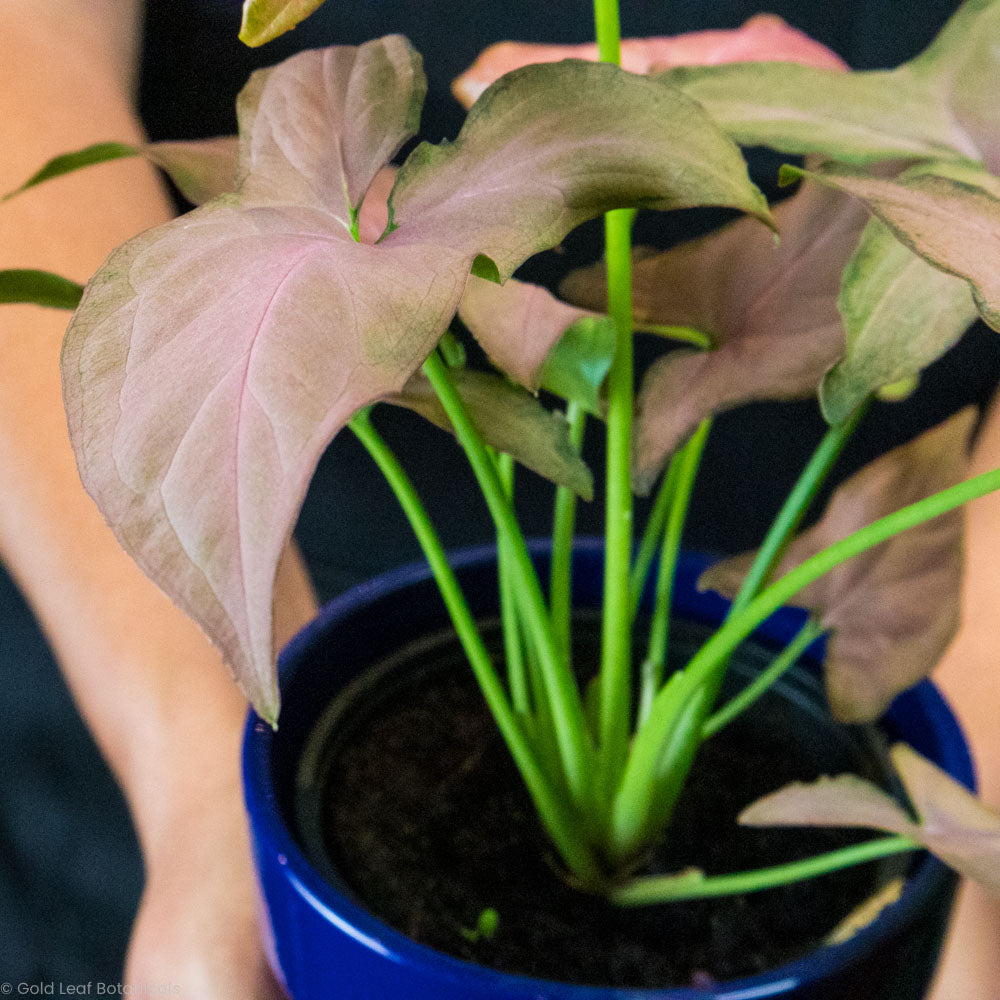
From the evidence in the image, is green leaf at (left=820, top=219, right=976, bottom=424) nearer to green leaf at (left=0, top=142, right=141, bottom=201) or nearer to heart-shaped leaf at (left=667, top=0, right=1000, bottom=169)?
heart-shaped leaf at (left=667, top=0, right=1000, bottom=169)

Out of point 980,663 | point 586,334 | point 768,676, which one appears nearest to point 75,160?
point 586,334

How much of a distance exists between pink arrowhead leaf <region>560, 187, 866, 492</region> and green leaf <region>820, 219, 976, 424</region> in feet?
0.13

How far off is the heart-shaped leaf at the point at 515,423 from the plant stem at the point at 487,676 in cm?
2

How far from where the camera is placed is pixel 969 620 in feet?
1.53

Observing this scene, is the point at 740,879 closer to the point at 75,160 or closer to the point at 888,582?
the point at 888,582

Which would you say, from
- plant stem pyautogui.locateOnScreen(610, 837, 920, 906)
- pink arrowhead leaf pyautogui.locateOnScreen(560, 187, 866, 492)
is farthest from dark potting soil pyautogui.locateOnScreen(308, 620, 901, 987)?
pink arrowhead leaf pyautogui.locateOnScreen(560, 187, 866, 492)

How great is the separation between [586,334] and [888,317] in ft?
0.21

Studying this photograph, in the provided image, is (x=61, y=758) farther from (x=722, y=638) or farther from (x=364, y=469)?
(x=722, y=638)

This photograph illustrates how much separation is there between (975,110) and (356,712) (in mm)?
265

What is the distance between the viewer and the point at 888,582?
29 centimetres

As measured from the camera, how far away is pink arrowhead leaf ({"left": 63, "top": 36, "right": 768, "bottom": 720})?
0.11m

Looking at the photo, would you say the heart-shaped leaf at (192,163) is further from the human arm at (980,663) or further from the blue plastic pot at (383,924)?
the human arm at (980,663)

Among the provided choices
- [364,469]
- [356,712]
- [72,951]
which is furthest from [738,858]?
[72,951]

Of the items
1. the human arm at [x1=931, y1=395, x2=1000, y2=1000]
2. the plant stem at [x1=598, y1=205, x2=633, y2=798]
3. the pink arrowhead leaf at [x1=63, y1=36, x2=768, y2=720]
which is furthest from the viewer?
the human arm at [x1=931, y1=395, x2=1000, y2=1000]
